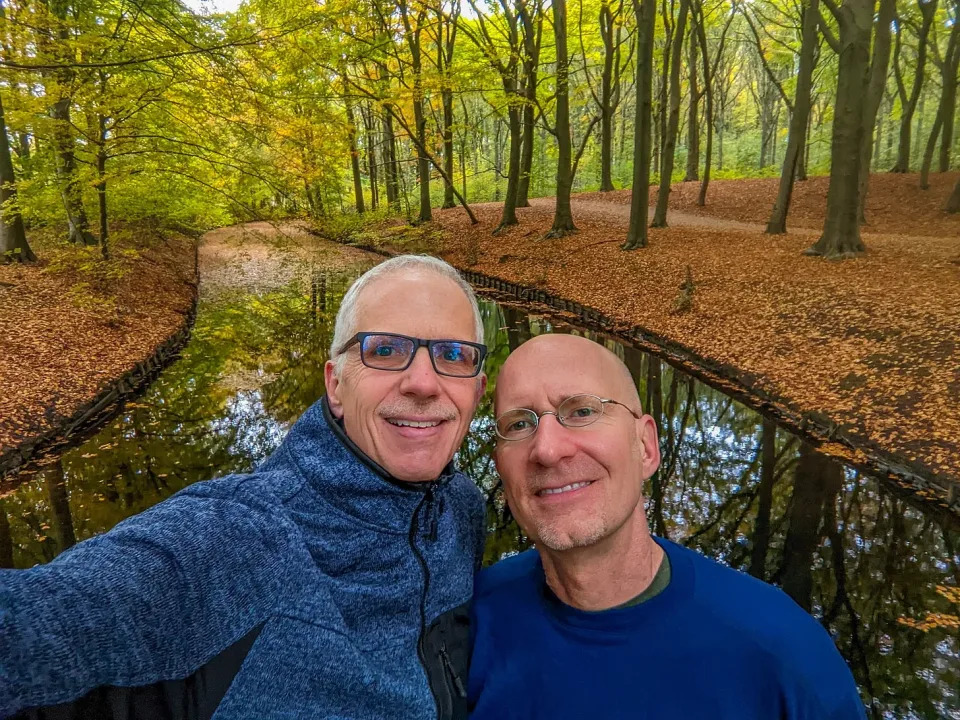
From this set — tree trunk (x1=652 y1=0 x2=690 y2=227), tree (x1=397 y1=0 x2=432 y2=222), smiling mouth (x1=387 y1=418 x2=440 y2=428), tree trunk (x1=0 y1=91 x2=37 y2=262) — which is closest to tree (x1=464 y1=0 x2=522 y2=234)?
tree (x1=397 y1=0 x2=432 y2=222)

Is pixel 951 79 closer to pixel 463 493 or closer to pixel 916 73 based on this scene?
pixel 916 73

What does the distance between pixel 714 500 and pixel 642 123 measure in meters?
12.8

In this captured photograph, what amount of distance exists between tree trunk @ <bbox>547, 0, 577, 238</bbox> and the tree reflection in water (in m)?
10.2

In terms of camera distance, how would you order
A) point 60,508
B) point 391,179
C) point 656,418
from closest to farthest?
point 60,508, point 656,418, point 391,179

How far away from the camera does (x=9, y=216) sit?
12109mm

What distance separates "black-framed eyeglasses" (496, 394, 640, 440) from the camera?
1.80 metres

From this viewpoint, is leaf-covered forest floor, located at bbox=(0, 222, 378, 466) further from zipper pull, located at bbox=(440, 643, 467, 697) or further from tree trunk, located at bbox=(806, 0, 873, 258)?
tree trunk, located at bbox=(806, 0, 873, 258)

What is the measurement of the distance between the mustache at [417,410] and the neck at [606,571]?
1.81 ft

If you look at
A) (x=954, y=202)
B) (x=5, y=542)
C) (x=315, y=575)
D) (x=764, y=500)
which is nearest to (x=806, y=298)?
(x=764, y=500)

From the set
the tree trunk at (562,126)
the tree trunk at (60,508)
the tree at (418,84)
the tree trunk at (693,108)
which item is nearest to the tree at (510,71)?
the tree trunk at (562,126)

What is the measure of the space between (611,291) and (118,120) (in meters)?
11.1

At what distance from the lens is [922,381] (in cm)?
715

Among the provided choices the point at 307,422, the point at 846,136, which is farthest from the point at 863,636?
the point at 846,136

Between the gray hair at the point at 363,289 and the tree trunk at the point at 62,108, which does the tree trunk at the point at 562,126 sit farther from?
the gray hair at the point at 363,289
